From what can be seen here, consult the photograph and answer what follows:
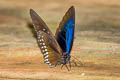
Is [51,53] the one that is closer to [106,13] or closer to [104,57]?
[104,57]

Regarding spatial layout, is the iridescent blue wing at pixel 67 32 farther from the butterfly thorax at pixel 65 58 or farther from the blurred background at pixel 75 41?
the blurred background at pixel 75 41

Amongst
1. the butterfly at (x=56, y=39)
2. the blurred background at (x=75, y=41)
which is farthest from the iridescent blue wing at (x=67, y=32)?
the blurred background at (x=75, y=41)

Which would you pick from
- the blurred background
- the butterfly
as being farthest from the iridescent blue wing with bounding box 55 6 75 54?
the blurred background

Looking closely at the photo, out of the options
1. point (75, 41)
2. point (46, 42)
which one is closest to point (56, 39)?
point (46, 42)

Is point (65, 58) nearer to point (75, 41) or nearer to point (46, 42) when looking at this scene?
point (46, 42)

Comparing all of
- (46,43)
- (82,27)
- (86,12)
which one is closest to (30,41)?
(46,43)

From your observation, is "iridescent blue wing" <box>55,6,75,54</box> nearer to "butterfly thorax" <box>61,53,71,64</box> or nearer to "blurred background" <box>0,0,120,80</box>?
"butterfly thorax" <box>61,53,71,64</box>
